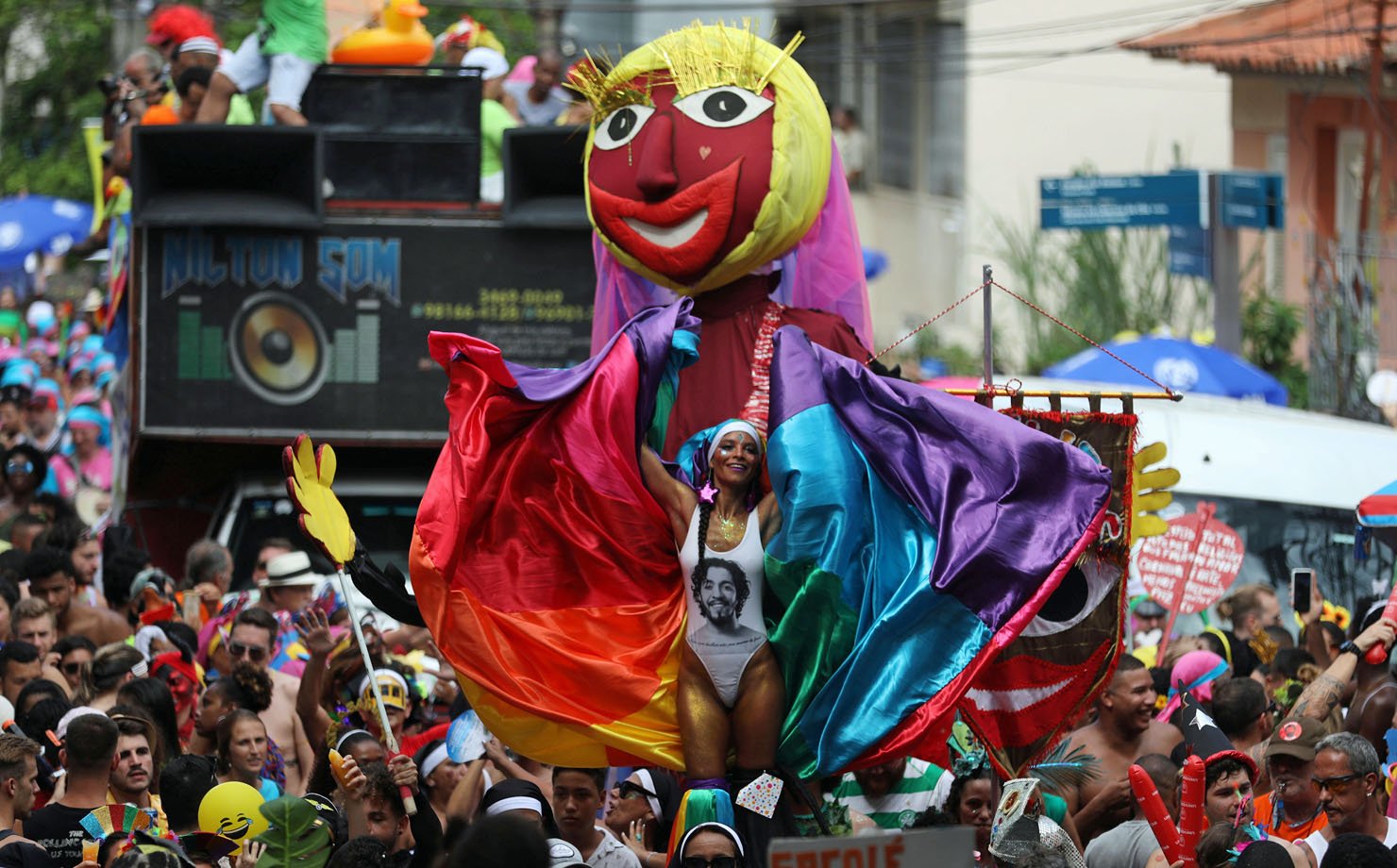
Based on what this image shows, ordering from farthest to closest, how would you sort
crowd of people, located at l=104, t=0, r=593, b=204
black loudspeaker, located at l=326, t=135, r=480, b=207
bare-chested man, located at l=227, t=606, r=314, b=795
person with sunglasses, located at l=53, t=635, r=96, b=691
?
crowd of people, located at l=104, t=0, r=593, b=204 → black loudspeaker, located at l=326, t=135, r=480, b=207 → person with sunglasses, located at l=53, t=635, r=96, b=691 → bare-chested man, located at l=227, t=606, r=314, b=795

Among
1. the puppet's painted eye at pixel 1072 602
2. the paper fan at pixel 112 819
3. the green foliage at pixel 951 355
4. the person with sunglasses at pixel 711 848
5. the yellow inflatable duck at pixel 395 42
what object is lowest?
the green foliage at pixel 951 355

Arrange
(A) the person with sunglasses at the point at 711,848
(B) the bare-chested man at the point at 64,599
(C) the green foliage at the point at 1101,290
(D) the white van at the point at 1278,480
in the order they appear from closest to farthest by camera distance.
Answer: (A) the person with sunglasses at the point at 711,848
(B) the bare-chested man at the point at 64,599
(D) the white van at the point at 1278,480
(C) the green foliage at the point at 1101,290

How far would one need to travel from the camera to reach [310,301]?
11.6 meters

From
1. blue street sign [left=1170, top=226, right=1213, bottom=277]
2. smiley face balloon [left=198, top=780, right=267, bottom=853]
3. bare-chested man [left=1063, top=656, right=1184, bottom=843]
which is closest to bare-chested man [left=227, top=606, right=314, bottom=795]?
smiley face balloon [left=198, top=780, right=267, bottom=853]

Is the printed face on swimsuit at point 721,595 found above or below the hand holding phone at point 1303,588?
above

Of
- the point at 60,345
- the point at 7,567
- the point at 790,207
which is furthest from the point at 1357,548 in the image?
the point at 60,345

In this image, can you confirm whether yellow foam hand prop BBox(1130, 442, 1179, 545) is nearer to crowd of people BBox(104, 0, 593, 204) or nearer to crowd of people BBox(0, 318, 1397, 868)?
crowd of people BBox(0, 318, 1397, 868)

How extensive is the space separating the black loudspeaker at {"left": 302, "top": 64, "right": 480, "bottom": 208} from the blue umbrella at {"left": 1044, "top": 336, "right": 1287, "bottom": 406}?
211 inches

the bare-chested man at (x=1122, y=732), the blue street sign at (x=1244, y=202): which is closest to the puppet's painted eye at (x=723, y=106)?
the bare-chested man at (x=1122, y=732)

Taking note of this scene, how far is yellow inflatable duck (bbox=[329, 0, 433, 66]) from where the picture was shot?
13.3 metres

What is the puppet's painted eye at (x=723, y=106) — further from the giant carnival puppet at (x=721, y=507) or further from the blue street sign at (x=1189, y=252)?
the blue street sign at (x=1189, y=252)

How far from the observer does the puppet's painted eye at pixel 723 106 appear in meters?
7.75

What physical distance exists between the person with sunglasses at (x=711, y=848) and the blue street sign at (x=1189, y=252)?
485 inches

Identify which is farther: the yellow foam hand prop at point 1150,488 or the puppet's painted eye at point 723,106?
the yellow foam hand prop at point 1150,488
